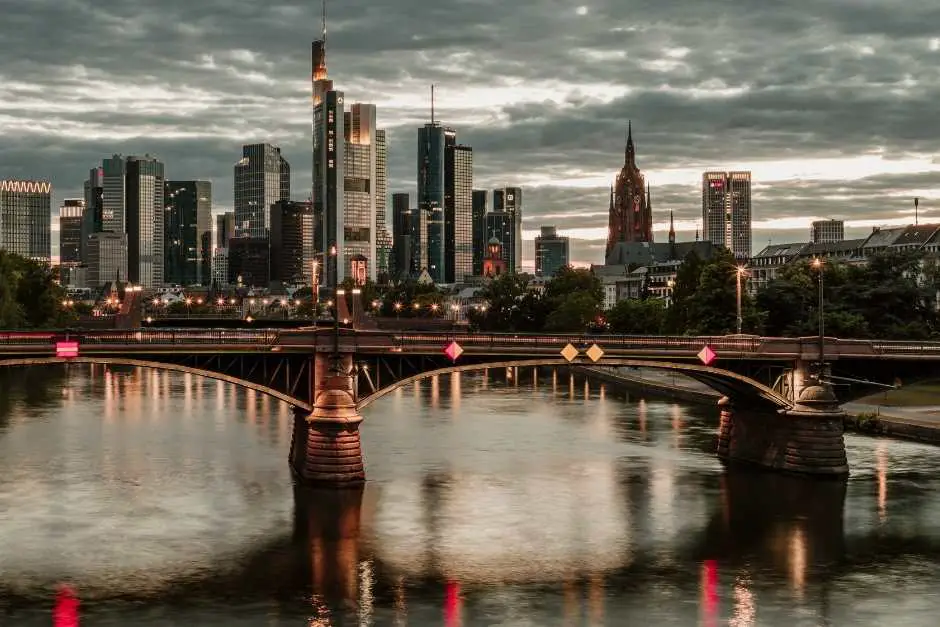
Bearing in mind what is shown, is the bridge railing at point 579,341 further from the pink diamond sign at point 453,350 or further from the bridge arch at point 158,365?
the bridge arch at point 158,365

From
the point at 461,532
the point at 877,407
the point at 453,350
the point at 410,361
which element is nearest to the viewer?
the point at 461,532

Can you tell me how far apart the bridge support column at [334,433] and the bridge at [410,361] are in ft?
0.17

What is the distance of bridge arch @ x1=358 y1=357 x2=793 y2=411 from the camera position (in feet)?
250

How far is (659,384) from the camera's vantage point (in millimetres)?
139750

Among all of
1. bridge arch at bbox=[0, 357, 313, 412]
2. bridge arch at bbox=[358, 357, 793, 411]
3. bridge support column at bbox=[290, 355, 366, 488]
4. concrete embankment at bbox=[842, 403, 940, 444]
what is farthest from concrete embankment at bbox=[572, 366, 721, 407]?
bridge arch at bbox=[0, 357, 313, 412]

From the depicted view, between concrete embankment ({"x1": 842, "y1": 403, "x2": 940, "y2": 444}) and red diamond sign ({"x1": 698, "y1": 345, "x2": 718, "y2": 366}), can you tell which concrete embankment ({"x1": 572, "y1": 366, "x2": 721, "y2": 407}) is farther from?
red diamond sign ({"x1": 698, "y1": 345, "x2": 718, "y2": 366})

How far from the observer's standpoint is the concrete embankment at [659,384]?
4995 inches

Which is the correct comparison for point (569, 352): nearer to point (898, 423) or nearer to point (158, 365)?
point (158, 365)

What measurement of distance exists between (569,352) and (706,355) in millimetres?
7645

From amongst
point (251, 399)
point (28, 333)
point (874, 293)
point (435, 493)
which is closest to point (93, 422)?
point (251, 399)

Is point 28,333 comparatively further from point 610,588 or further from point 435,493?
point 610,588

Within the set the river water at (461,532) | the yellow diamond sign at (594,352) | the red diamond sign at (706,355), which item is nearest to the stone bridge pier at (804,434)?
the river water at (461,532)

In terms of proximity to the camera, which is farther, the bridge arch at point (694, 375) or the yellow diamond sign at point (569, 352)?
the yellow diamond sign at point (569, 352)

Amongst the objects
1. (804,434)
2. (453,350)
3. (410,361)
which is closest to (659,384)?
(804,434)
